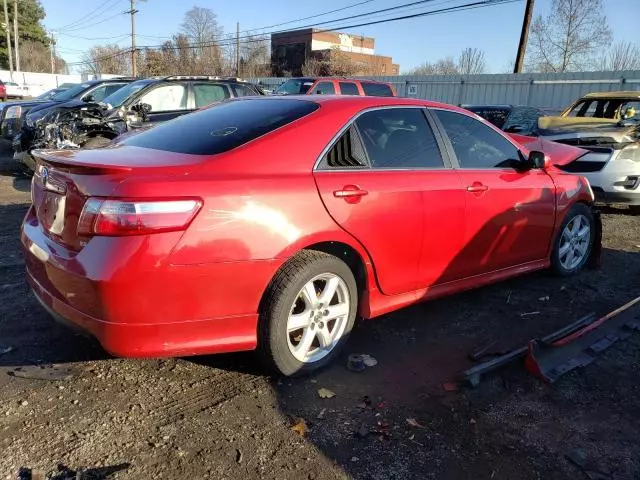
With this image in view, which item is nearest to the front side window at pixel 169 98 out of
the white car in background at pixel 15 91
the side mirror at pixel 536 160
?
the side mirror at pixel 536 160

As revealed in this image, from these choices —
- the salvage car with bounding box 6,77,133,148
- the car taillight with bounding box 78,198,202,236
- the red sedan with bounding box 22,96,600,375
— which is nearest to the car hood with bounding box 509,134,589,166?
the red sedan with bounding box 22,96,600,375

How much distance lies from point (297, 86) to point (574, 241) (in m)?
8.94

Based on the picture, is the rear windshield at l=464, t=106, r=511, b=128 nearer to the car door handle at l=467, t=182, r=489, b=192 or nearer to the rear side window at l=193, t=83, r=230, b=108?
the rear side window at l=193, t=83, r=230, b=108

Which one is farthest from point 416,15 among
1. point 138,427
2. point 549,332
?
point 138,427

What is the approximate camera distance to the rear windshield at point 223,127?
3131 mm

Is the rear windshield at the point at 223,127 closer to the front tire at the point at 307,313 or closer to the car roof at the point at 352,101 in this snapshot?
the car roof at the point at 352,101

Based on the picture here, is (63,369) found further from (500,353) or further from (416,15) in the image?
(416,15)

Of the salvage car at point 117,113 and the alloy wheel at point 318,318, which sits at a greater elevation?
the salvage car at point 117,113

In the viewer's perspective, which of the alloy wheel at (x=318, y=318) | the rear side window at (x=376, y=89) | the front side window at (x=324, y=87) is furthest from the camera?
the rear side window at (x=376, y=89)

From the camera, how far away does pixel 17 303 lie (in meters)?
4.10

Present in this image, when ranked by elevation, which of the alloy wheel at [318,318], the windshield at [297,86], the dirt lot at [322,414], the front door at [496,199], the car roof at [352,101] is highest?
the windshield at [297,86]

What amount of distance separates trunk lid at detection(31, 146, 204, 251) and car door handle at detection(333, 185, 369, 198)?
0.78 meters

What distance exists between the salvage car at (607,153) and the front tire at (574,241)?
8.97ft

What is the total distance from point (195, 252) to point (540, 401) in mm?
2061
